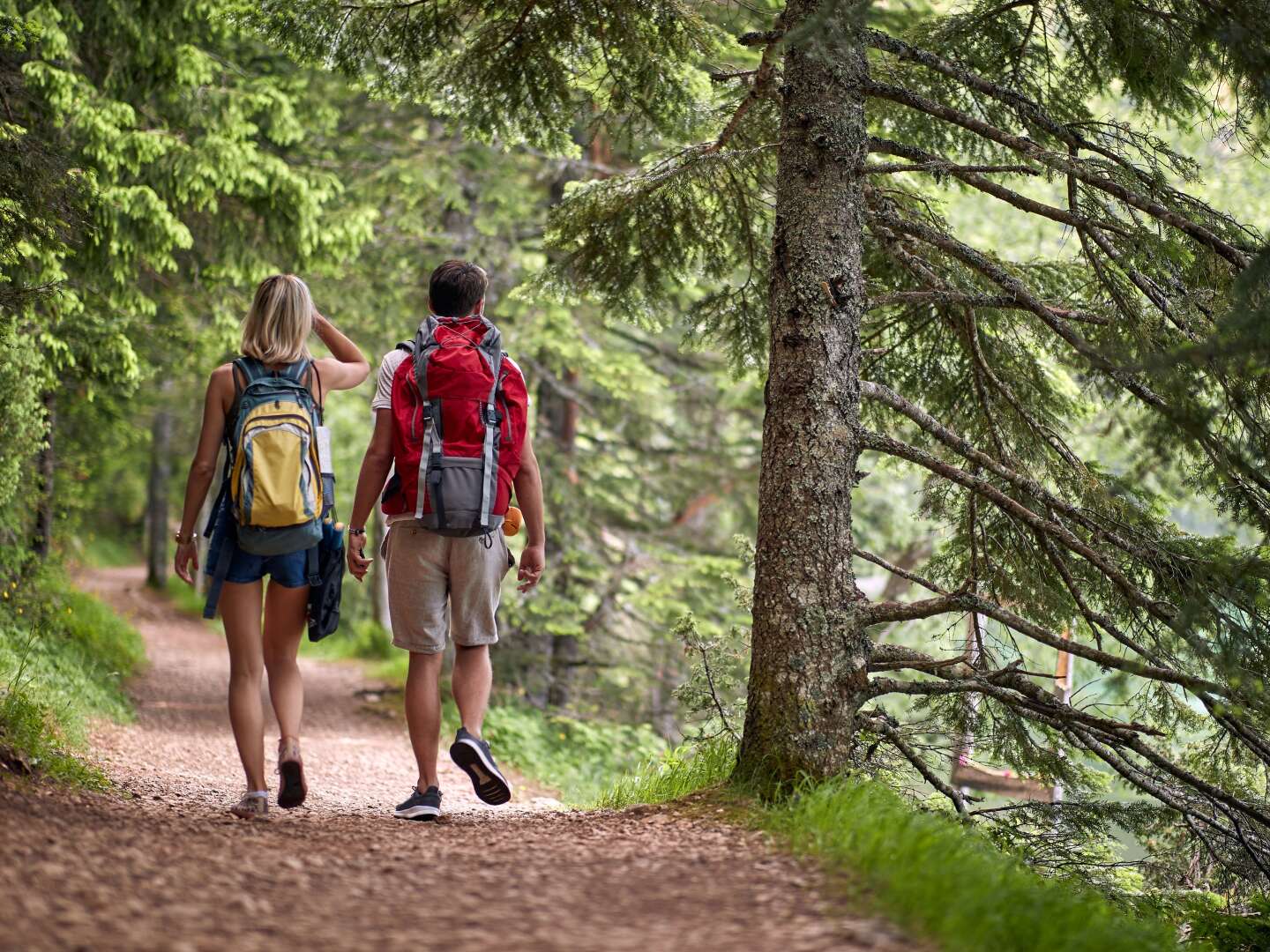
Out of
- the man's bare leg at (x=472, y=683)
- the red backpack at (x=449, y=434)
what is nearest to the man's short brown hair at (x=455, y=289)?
the red backpack at (x=449, y=434)

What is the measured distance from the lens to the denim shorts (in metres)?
4.93

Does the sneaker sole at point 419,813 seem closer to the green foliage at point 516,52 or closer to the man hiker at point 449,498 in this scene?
the man hiker at point 449,498

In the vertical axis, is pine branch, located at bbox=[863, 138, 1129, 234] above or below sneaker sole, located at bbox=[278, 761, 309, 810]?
above

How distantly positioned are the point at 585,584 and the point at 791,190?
357 inches

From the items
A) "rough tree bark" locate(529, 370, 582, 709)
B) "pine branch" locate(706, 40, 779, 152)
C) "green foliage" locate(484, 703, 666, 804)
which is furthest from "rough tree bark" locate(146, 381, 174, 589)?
"pine branch" locate(706, 40, 779, 152)

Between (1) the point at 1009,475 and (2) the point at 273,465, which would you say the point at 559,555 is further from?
(1) the point at 1009,475

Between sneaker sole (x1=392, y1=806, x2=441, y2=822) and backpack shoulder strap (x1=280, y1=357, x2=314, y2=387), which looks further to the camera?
sneaker sole (x1=392, y1=806, x2=441, y2=822)

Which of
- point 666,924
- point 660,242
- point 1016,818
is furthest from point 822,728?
point 660,242

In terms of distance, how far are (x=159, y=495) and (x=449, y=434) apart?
2185 cm

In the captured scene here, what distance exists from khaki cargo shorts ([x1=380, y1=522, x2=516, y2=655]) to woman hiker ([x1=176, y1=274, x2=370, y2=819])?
0.39 meters

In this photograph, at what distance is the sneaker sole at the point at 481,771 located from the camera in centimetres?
496

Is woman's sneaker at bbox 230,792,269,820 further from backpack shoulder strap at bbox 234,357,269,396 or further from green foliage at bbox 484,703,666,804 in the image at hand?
green foliage at bbox 484,703,666,804

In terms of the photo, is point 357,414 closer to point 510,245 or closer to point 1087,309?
point 510,245

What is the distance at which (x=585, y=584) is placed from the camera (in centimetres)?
1373
